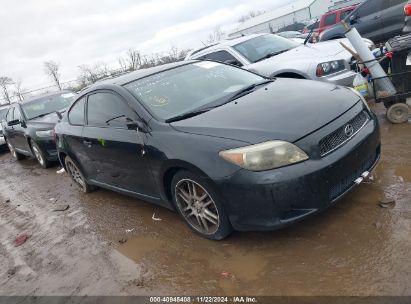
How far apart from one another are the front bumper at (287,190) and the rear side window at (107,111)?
1.57 m

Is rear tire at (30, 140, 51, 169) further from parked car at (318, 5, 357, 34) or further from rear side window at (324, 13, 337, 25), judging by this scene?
rear side window at (324, 13, 337, 25)

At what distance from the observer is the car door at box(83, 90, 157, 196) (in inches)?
161

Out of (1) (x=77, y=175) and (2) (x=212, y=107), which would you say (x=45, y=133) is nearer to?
(1) (x=77, y=175)

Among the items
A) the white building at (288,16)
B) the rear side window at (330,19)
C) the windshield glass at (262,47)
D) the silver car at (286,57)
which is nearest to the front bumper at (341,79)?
the silver car at (286,57)

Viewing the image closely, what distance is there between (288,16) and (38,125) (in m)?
67.1

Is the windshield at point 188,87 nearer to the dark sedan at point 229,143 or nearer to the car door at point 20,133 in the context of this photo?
the dark sedan at point 229,143

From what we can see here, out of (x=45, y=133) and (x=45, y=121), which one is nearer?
(x=45, y=133)

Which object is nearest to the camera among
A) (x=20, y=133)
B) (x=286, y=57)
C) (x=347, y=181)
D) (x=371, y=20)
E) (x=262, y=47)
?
(x=347, y=181)

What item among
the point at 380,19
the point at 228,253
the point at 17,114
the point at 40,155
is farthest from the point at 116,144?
the point at 380,19

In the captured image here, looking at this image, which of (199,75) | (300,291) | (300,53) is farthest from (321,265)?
(300,53)

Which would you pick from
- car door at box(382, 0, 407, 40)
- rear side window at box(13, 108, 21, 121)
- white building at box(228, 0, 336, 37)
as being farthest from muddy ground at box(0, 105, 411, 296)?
white building at box(228, 0, 336, 37)

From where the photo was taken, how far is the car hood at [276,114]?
10.5 ft

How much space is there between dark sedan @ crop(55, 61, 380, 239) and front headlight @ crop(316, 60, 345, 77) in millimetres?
2080

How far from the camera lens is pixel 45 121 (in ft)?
28.6
